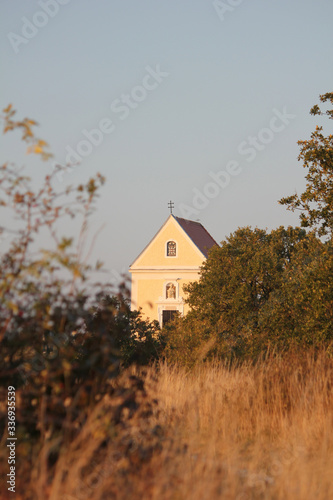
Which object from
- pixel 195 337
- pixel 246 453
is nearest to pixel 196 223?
pixel 195 337

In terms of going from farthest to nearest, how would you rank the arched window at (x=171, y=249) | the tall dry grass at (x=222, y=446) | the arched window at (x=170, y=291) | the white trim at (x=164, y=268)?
the arched window at (x=171, y=249) → the arched window at (x=170, y=291) → the white trim at (x=164, y=268) → the tall dry grass at (x=222, y=446)

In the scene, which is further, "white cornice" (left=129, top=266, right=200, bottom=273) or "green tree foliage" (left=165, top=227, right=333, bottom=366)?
"white cornice" (left=129, top=266, right=200, bottom=273)

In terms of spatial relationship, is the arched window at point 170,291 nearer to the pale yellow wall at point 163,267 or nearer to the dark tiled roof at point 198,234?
the pale yellow wall at point 163,267

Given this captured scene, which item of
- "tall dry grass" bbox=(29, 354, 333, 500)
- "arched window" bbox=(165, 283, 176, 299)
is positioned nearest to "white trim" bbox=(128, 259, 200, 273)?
"arched window" bbox=(165, 283, 176, 299)

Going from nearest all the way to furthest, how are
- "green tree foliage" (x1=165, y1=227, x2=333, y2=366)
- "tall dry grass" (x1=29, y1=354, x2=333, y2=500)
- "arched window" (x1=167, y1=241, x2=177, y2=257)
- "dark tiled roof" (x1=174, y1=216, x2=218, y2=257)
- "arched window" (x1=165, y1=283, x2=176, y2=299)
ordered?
"tall dry grass" (x1=29, y1=354, x2=333, y2=500) < "green tree foliage" (x1=165, y1=227, x2=333, y2=366) < "arched window" (x1=165, y1=283, x2=176, y2=299) < "arched window" (x1=167, y1=241, x2=177, y2=257) < "dark tiled roof" (x1=174, y1=216, x2=218, y2=257)

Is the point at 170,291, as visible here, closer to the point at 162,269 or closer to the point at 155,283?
the point at 155,283

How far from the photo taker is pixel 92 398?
14.8 feet

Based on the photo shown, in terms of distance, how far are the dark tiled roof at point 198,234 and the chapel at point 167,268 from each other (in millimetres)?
386

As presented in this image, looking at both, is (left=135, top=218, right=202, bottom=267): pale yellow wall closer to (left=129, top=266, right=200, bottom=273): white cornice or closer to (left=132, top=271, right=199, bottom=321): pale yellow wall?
(left=129, top=266, right=200, bottom=273): white cornice

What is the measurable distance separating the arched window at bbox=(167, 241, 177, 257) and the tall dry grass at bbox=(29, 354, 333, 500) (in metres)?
36.2

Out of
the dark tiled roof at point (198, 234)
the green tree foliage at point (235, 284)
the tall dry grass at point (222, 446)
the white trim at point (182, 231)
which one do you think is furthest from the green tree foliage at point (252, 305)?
the dark tiled roof at point (198, 234)

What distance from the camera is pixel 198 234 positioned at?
4928 cm

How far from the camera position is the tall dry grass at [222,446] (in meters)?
4.09

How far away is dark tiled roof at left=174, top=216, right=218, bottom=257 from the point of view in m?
46.8
